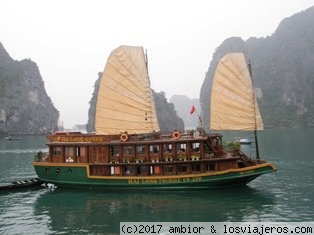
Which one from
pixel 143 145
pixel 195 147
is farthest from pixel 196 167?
pixel 143 145

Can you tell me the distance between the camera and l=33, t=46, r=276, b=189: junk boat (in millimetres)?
19594

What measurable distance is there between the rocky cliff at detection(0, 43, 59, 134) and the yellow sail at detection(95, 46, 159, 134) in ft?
318

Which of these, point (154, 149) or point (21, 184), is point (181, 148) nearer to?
point (154, 149)

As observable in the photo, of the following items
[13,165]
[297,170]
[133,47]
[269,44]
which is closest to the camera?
[133,47]

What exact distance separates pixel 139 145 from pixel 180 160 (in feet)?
8.80

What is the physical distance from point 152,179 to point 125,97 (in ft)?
18.5

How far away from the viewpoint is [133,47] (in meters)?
21.8

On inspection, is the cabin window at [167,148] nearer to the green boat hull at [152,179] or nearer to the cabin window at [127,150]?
the green boat hull at [152,179]

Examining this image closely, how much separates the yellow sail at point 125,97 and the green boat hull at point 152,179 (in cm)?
314

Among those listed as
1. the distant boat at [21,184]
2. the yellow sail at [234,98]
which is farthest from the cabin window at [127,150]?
the distant boat at [21,184]

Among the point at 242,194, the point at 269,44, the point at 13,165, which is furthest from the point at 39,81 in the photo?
the point at 242,194

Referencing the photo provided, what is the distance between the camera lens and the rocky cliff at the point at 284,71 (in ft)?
447

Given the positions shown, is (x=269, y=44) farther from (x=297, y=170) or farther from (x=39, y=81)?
(x=297, y=170)

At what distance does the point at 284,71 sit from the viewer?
148375 mm
